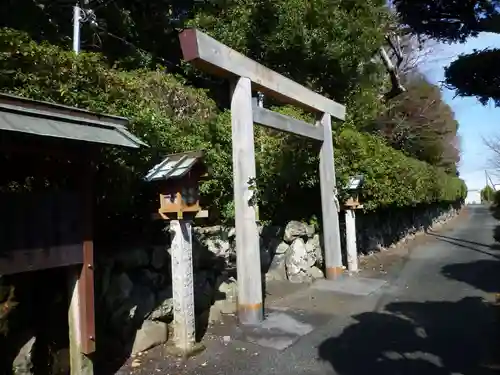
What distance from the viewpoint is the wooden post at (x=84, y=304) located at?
154 inches

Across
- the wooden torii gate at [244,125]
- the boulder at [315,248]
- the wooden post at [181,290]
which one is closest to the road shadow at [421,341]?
the wooden torii gate at [244,125]

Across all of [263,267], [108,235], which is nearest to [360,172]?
[263,267]

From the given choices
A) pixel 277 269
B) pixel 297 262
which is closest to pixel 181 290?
pixel 277 269

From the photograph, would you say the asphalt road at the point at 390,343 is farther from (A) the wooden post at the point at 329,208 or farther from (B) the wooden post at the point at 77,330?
(A) the wooden post at the point at 329,208

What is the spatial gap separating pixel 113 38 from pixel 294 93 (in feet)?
22.0

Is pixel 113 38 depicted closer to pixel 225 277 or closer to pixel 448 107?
pixel 225 277

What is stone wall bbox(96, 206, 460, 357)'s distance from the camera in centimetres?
493

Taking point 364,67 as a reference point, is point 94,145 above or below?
below

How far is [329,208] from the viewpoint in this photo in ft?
31.4

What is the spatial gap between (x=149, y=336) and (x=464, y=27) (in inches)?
215

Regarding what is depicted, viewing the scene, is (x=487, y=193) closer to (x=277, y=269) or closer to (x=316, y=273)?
(x=316, y=273)

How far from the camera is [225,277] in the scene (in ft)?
23.9

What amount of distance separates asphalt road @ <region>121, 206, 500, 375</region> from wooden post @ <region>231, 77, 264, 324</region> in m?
0.83

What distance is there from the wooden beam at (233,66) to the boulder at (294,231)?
2653mm
